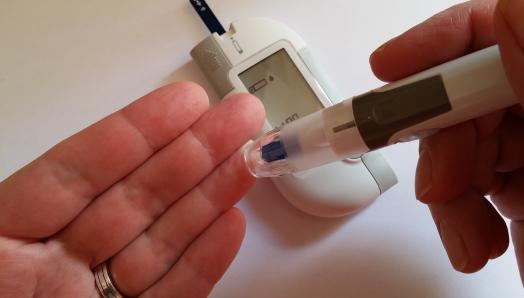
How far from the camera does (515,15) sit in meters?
0.25

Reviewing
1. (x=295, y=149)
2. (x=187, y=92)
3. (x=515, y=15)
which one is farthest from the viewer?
(x=187, y=92)

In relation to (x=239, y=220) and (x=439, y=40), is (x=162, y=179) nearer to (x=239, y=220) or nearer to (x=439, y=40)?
(x=239, y=220)

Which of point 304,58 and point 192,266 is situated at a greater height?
point 304,58

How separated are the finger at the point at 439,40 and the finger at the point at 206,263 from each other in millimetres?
246

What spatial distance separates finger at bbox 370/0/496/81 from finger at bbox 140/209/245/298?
0.81 ft

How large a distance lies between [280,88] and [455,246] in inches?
10.8

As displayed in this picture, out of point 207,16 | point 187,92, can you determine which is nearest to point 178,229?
point 187,92

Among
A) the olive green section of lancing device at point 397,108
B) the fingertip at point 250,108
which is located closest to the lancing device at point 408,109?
the olive green section of lancing device at point 397,108

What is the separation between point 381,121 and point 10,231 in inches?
16.4

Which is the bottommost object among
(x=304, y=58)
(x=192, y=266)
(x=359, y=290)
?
(x=359, y=290)

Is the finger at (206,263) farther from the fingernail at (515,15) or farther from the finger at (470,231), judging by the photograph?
the fingernail at (515,15)

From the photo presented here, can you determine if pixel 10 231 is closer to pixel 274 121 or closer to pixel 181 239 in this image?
pixel 181 239

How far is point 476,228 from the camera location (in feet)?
1.36

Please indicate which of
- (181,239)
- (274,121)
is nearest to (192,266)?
(181,239)
